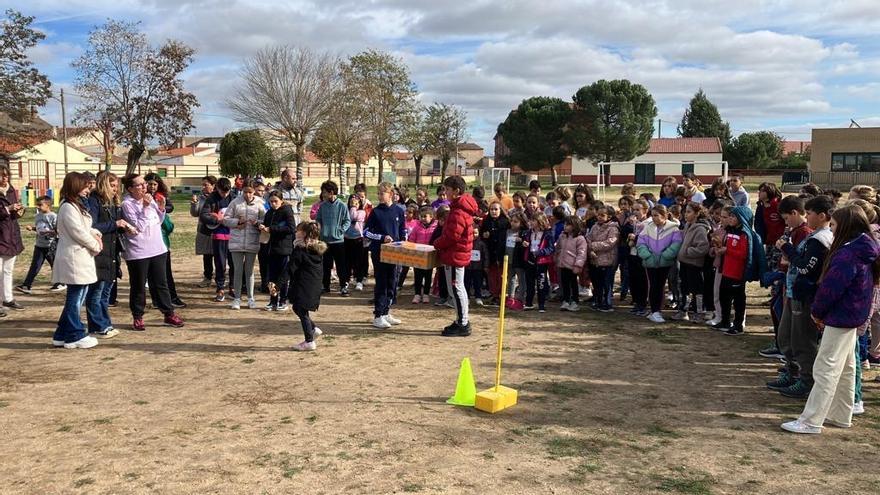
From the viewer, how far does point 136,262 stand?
8156 millimetres

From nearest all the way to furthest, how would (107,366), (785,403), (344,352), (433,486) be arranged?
(433,486)
(785,403)
(107,366)
(344,352)

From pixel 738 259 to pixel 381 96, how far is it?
45.1 m

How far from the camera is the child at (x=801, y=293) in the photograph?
548cm

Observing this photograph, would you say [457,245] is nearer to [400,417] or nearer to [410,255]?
[410,255]

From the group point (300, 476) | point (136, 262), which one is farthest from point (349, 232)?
point (300, 476)

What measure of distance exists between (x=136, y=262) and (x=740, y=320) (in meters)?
7.56

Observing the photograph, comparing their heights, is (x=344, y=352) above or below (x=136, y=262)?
below

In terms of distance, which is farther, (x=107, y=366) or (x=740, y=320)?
(x=740, y=320)

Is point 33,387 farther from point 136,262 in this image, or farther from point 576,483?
point 576,483

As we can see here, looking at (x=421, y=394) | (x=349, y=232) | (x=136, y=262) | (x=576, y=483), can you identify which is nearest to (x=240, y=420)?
(x=421, y=394)

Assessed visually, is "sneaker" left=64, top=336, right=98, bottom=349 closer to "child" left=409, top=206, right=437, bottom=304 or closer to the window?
"child" left=409, top=206, right=437, bottom=304

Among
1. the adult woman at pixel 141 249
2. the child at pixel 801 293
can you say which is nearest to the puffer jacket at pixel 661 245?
the child at pixel 801 293

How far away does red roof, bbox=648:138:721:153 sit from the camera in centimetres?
7112

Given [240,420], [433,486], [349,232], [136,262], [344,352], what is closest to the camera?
[433,486]
